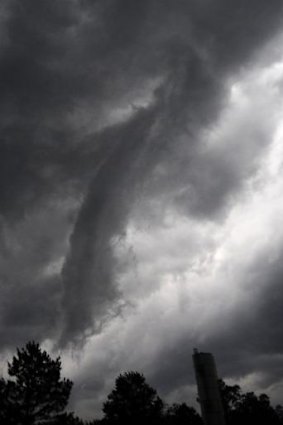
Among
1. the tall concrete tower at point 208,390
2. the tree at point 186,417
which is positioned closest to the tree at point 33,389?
the tall concrete tower at point 208,390

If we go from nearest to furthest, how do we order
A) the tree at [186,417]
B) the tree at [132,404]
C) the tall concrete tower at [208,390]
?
the tall concrete tower at [208,390] → the tree at [132,404] → the tree at [186,417]

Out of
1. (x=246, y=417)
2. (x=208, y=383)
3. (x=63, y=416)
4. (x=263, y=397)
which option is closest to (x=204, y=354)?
(x=208, y=383)

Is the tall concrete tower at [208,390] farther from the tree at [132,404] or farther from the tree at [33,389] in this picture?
the tree at [132,404]

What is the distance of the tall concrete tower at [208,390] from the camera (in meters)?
27.9

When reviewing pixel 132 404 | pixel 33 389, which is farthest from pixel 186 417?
pixel 33 389

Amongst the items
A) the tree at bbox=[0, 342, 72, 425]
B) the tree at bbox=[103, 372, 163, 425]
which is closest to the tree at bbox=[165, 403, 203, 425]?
the tree at bbox=[103, 372, 163, 425]

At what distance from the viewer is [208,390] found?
28281mm

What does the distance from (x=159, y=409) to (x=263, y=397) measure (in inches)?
2755

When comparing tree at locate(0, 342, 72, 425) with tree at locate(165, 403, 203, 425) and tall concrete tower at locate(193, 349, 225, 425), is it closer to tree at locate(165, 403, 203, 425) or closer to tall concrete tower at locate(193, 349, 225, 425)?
tall concrete tower at locate(193, 349, 225, 425)

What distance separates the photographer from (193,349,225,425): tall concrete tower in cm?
2788

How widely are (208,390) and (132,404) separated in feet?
122

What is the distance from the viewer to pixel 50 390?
136 ft

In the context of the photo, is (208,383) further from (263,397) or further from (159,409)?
(263,397)

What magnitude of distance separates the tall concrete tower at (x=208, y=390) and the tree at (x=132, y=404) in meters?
34.4
